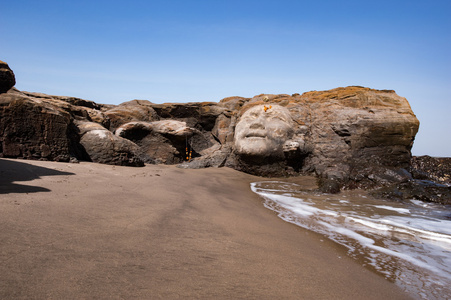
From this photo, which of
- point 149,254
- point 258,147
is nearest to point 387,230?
point 149,254

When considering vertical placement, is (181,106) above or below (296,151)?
above

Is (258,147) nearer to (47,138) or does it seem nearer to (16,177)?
(47,138)

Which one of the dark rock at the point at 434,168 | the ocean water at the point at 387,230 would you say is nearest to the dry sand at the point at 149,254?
the ocean water at the point at 387,230

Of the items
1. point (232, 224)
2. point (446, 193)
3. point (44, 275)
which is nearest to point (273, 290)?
point (44, 275)

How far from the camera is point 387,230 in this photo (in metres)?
3.14

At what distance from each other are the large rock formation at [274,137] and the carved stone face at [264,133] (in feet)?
0.09

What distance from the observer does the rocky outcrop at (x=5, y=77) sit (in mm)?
4974

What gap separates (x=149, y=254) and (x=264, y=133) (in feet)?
21.1

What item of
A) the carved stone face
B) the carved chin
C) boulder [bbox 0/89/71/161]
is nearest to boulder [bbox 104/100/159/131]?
boulder [bbox 0/89/71/161]

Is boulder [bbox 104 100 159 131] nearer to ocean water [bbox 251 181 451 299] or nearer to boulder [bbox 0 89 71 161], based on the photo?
boulder [bbox 0 89 71 161]

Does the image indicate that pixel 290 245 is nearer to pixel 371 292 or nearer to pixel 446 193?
pixel 371 292

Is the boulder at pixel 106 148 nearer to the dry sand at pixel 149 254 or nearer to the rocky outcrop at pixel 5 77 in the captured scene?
the rocky outcrop at pixel 5 77

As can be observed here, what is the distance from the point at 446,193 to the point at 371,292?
4.66 m

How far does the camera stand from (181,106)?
12.4 m
